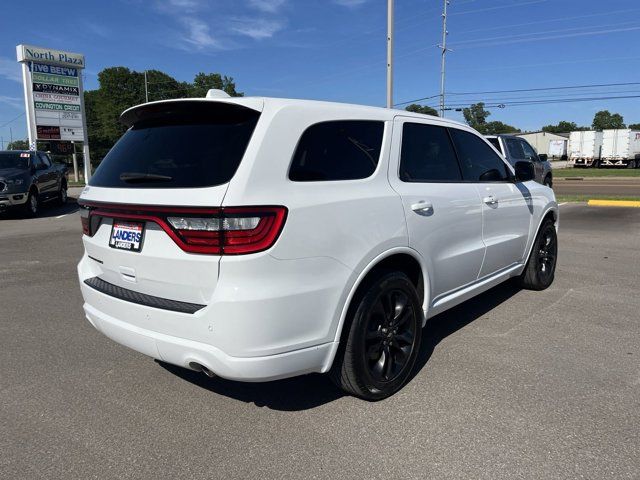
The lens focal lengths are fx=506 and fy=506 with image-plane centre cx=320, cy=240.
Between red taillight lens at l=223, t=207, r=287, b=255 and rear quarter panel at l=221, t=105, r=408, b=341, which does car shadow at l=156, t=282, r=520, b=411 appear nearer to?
rear quarter panel at l=221, t=105, r=408, b=341

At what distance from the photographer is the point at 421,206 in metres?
3.43

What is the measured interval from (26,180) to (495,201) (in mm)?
12446

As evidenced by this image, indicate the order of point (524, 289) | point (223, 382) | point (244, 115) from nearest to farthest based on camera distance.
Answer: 1. point (244, 115)
2. point (223, 382)
3. point (524, 289)

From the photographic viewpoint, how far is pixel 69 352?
409cm

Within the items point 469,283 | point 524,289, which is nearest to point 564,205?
point 524,289

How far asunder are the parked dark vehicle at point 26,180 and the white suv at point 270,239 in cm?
1087

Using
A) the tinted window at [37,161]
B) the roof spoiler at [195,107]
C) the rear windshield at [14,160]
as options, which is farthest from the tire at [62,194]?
the roof spoiler at [195,107]

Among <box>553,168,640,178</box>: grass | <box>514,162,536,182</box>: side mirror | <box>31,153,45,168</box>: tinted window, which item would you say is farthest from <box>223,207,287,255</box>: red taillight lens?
<box>553,168,640,178</box>: grass

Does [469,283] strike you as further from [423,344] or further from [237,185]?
[237,185]

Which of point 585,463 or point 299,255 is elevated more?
point 299,255


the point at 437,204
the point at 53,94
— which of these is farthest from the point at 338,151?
the point at 53,94

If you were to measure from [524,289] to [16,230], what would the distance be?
34.2 ft

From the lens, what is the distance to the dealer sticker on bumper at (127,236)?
9.24ft

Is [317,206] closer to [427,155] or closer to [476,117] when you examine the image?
[427,155]
